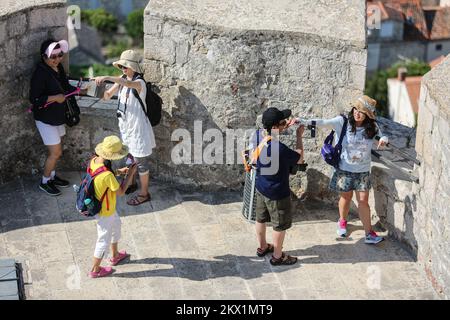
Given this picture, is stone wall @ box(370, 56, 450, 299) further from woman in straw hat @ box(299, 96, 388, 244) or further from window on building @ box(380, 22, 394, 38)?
window on building @ box(380, 22, 394, 38)

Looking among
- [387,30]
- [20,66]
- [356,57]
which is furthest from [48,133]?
Result: [387,30]

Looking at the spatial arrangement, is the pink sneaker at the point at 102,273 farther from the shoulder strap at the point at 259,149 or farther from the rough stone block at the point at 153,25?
the rough stone block at the point at 153,25

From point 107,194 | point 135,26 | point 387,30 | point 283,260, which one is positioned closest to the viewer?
point 107,194

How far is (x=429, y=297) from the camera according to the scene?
7.26 m

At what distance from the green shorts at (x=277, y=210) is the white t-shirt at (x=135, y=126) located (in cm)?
143

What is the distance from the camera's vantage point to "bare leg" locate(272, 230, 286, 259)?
24.7 feet

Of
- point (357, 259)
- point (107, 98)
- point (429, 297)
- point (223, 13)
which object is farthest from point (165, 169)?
point (429, 297)

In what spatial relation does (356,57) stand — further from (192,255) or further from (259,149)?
(192,255)

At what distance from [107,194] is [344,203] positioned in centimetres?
233

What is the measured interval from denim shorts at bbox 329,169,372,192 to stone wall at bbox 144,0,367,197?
64 cm

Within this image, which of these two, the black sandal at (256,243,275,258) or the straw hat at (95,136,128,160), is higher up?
the straw hat at (95,136,128,160)

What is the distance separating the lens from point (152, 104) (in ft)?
27.1
